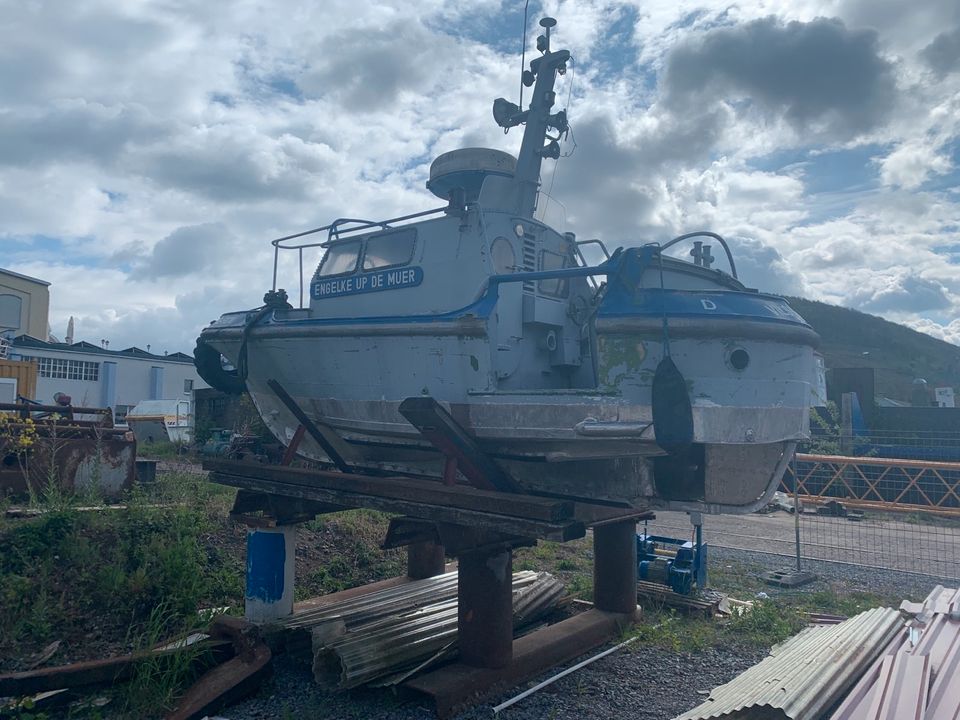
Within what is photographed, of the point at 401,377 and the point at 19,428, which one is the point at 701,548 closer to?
the point at 401,377

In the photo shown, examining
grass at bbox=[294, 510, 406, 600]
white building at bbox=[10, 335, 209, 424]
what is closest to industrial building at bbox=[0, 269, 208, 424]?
white building at bbox=[10, 335, 209, 424]

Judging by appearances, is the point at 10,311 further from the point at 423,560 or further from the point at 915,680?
the point at 915,680

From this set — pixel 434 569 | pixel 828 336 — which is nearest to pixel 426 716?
pixel 434 569

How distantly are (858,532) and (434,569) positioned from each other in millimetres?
8194

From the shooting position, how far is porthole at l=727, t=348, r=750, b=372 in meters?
4.52

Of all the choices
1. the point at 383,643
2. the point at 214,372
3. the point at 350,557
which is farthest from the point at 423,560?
the point at 214,372

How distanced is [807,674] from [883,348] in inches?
2965

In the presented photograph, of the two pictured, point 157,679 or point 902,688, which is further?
point 157,679

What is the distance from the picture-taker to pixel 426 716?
16.0 ft

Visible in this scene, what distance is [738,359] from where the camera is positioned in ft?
14.8

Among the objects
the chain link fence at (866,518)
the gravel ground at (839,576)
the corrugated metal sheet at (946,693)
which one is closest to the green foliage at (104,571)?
the corrugated metal sheet at (946,693)

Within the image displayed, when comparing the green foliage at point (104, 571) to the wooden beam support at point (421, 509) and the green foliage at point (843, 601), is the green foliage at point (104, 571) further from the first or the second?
the green foliage at point (843, 601)

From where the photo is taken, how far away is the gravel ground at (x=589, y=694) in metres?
4.97

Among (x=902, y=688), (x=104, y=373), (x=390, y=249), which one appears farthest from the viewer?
(x=104, y=373)
